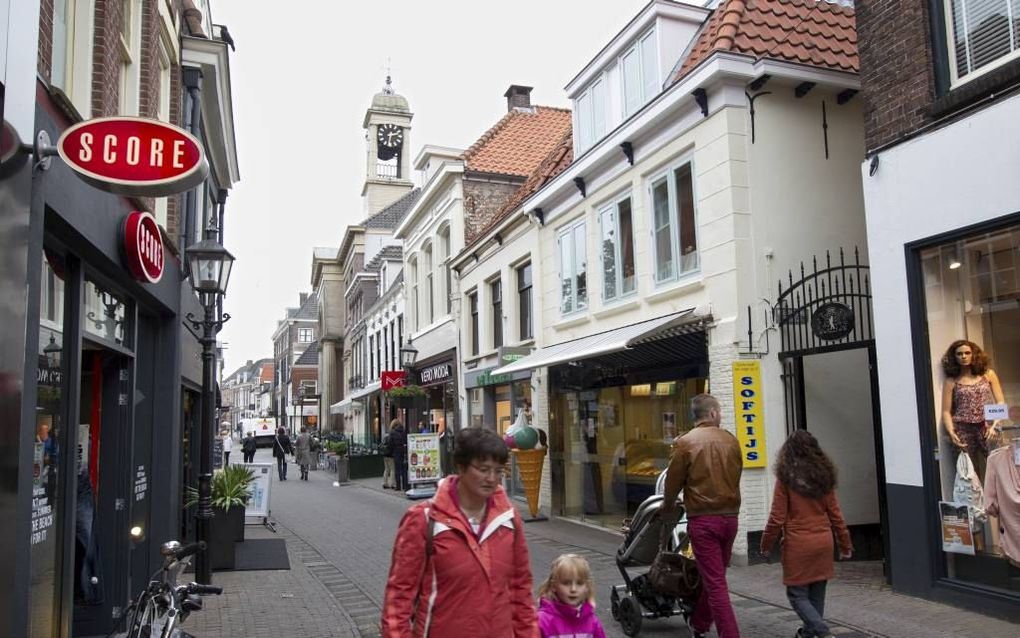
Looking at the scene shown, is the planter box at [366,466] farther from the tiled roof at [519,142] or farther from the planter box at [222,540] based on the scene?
the planter box at [222,540]

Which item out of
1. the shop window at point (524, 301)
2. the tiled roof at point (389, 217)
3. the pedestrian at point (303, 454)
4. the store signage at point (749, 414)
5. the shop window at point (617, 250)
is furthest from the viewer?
the tiled roof at point (389, 217)

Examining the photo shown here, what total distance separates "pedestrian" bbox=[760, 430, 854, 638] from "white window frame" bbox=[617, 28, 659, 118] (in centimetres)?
740

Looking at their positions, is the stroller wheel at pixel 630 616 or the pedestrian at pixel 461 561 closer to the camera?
the pedestrian at pixel 461 561

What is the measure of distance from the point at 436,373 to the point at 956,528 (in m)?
16.9

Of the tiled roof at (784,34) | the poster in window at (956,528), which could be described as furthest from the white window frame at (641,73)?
the poster in window at (956,528)

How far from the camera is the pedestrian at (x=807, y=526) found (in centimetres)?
578

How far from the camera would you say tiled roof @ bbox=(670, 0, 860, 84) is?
10.5 metres

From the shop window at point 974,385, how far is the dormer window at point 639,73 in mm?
5755

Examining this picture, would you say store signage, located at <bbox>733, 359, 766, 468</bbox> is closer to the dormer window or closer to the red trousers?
the red trousers

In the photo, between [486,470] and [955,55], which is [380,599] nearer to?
[486,470]

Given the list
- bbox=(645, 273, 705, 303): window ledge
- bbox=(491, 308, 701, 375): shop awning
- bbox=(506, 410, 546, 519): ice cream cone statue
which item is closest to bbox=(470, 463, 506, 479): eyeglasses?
bbox=(491, 308, 701, 375): shop awning

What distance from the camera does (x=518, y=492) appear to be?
17094 millimetres

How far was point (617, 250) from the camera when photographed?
1291 cm

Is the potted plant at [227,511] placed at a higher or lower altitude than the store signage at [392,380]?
lower
